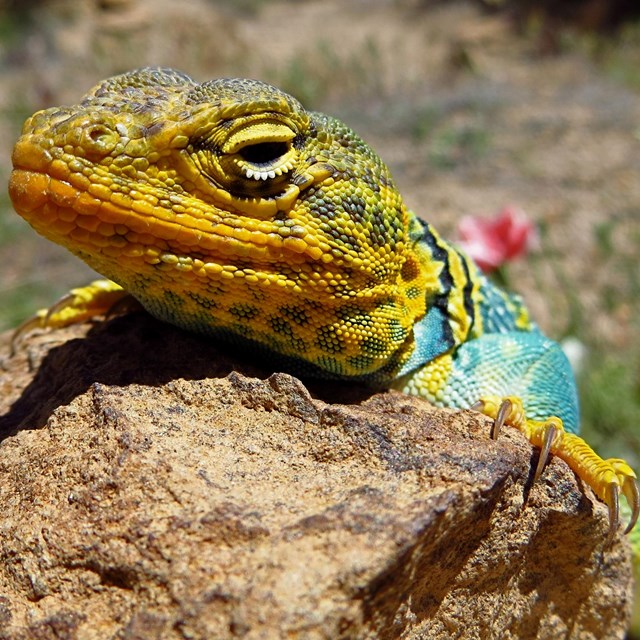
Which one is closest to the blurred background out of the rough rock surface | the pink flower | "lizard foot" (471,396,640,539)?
the pink flower

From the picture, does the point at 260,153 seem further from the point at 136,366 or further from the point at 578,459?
the point at 578,459

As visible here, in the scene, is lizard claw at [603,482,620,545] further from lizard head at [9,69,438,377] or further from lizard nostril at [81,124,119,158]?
lizard nostril at [81,124,119,158]

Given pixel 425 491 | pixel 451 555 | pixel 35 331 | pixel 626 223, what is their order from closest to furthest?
pixel 425 491, pixel 451 555, pixel 35 331, pixel 626 223

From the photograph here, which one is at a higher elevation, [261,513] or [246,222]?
[246,222]

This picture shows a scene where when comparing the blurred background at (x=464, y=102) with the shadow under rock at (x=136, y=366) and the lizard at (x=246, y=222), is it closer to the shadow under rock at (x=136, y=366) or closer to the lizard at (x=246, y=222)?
the lizard at (x=246, y=222)

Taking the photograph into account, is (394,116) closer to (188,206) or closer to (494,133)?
(494,133)

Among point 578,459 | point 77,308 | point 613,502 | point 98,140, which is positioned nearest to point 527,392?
point 578,459

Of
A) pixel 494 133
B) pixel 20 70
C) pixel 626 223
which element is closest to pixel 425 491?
pixel 626 223
